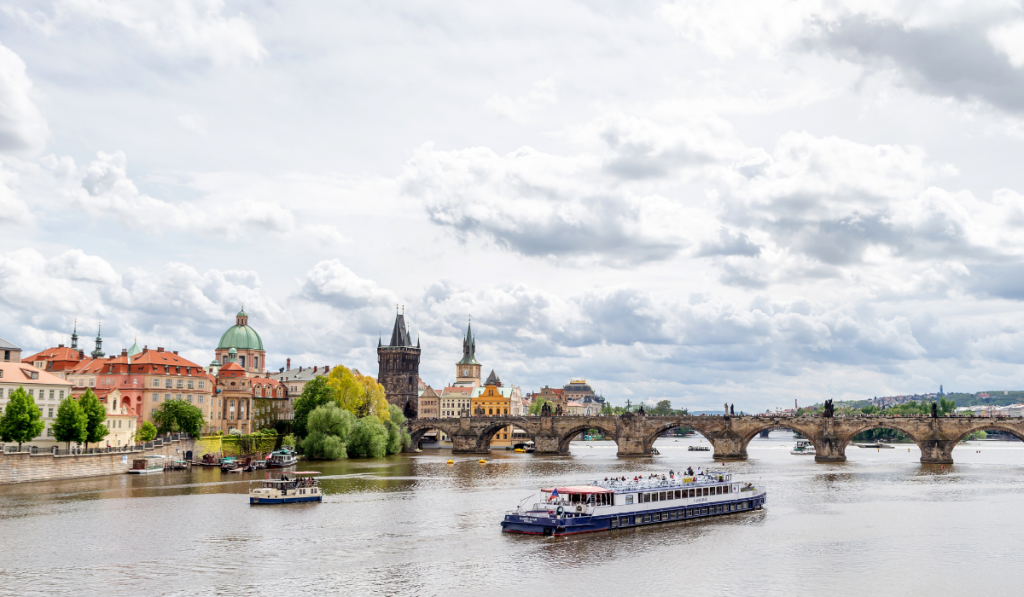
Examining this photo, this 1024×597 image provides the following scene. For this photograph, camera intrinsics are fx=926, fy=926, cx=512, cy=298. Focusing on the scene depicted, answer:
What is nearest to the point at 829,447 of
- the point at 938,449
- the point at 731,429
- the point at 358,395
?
the point at 938,449

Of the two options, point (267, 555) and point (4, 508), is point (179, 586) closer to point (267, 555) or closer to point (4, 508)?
point (267, 555)

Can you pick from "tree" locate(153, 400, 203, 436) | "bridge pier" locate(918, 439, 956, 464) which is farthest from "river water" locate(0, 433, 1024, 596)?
"bridge pier" locate(918, 439, 956, 464)

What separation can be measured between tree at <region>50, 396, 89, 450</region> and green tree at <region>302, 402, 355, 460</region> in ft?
140

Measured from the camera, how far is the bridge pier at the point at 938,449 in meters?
147

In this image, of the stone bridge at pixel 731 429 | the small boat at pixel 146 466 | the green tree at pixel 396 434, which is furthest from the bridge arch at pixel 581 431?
the small boat at pixel 146 466

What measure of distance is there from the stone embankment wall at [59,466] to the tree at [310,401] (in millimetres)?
36160

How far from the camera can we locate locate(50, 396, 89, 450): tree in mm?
107438

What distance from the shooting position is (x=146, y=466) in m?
117

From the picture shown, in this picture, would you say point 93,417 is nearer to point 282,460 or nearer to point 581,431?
point 282,460

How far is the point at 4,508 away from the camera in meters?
77.2

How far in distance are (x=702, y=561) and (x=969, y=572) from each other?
624 inches

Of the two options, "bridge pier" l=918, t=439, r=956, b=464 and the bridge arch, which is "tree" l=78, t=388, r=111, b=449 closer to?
the bridge arch

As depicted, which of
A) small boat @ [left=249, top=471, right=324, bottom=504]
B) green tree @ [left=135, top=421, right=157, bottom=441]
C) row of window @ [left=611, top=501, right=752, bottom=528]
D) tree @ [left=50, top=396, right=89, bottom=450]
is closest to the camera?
row of window @ [left=611, top=501, right=752, bottom=528]

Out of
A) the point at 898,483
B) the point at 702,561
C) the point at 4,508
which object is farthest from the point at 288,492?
the point at 898,483
